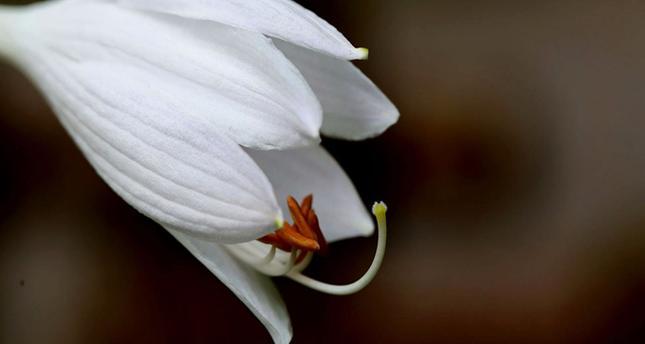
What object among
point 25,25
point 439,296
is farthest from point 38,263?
point 25,25

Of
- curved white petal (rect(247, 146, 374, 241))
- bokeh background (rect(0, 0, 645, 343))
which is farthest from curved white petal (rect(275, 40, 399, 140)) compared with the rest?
bokeh background (rect(0, 0, 645, 343))

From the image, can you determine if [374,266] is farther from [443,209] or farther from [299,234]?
[443,209]

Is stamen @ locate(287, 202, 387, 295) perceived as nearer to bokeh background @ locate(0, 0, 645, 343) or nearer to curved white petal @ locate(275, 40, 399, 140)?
curved white petal @ locate(275, 40, 399, 140)

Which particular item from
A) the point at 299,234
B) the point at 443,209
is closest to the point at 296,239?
the point at 299,234

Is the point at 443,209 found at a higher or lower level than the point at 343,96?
lower

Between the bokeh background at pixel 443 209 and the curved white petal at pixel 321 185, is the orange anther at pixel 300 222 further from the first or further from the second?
the bokeh background at pixel 443 209

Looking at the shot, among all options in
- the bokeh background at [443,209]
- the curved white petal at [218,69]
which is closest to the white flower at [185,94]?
the curved white petal at [218,69]
